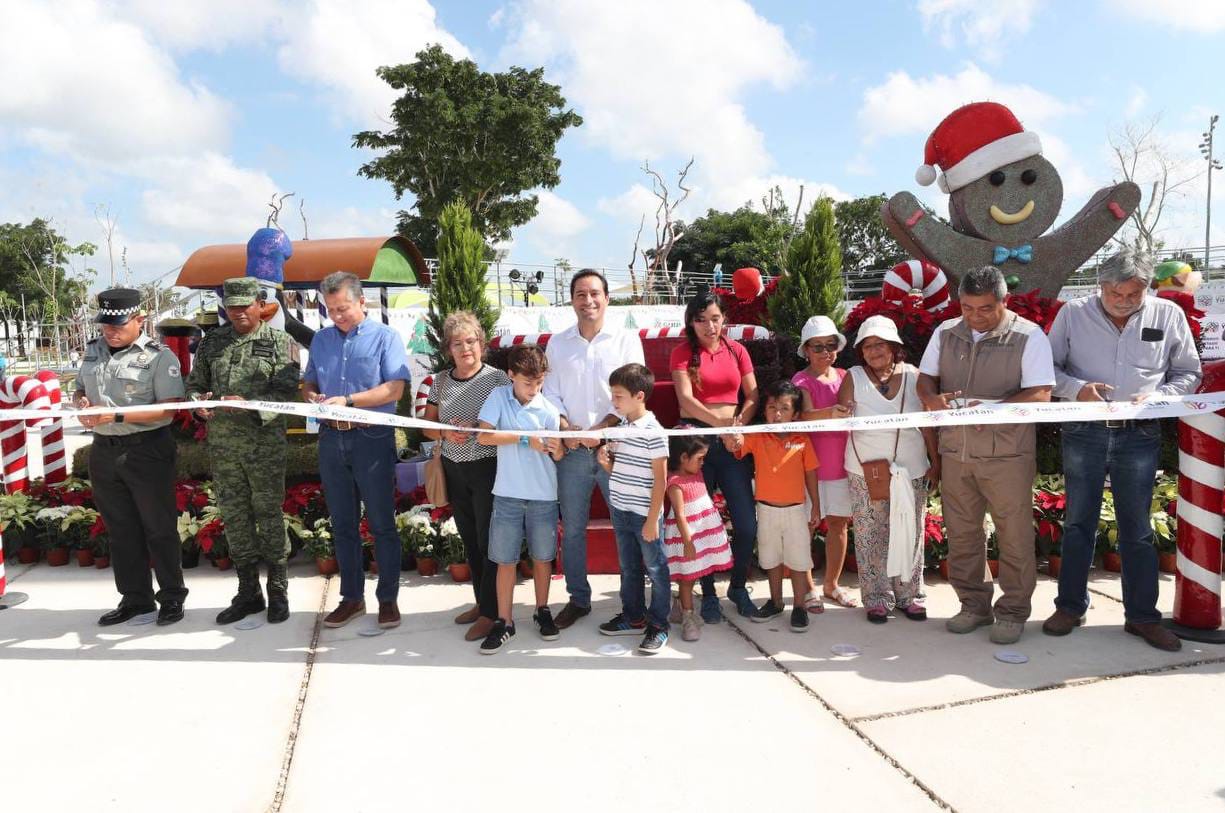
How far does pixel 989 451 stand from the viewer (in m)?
3.65

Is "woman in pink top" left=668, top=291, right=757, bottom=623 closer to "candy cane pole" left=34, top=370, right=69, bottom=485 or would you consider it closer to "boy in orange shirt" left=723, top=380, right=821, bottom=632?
"boy in orange shirt" left=723, top=380, right=821, bottom=632

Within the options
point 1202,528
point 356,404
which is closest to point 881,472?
point 1202,528

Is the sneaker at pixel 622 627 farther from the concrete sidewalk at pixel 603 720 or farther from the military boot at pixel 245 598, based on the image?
the military boot at pixel 245 598

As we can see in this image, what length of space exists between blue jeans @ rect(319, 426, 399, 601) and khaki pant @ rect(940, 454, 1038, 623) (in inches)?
114

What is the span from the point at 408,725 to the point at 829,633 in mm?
2114

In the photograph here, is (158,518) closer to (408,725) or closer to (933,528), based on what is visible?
(408,725)

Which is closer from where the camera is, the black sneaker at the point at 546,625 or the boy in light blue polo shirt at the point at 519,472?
the boy in light blue polo shirt at the point at 519,472

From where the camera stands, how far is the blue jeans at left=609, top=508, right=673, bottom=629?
148 inches

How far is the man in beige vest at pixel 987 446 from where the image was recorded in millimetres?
3582

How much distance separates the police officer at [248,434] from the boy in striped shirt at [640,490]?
186 cm

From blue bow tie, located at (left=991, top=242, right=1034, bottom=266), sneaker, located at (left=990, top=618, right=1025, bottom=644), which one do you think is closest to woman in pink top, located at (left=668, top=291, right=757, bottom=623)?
sneaker, located at (left=990, top=618, right=1025, bottom=644)

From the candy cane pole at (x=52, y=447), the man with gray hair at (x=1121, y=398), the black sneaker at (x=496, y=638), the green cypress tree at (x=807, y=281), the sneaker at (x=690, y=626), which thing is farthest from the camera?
the green cypress tree at (x=807, y=281)

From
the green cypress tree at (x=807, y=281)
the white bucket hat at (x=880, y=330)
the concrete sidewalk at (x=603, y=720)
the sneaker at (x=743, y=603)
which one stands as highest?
the green cypress tree at (x=807, y=281)

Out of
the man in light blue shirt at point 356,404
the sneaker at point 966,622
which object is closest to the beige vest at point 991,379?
the sneaker at point 966,622
